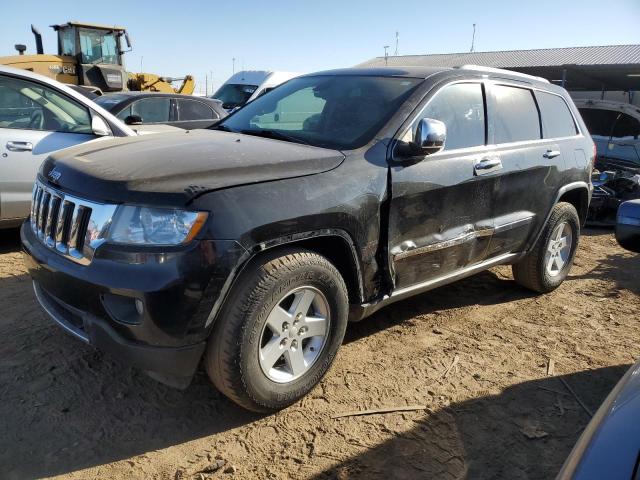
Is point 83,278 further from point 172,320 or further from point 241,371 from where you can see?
point 241,371

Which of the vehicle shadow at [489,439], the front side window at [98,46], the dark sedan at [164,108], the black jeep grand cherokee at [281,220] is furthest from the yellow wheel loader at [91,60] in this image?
the vehicle shadow at [489,439]

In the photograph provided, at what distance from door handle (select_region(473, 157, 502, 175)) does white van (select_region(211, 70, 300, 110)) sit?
10675 millimetres

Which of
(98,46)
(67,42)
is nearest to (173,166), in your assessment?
(98,46)

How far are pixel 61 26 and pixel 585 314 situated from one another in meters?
16.1

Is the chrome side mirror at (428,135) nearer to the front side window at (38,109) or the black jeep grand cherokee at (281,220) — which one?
the black jeep grand cherokee at (281,220)

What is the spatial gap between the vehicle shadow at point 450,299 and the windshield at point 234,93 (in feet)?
32.9

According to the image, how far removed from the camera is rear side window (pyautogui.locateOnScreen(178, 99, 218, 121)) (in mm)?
8508

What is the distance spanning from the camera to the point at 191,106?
8.62 metres

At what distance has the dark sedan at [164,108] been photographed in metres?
7.88

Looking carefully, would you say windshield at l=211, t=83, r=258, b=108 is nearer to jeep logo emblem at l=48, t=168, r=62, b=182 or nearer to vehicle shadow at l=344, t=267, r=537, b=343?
vehicle shadow at l=344, t=267, r=537, b=343

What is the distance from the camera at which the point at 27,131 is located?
4.79m

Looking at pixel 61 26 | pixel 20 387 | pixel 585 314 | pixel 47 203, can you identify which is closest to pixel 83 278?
pixel 47 203

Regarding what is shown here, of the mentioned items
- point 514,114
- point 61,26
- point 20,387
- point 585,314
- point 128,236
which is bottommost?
point 585,314

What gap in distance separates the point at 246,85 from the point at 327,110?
11328 millimetres
